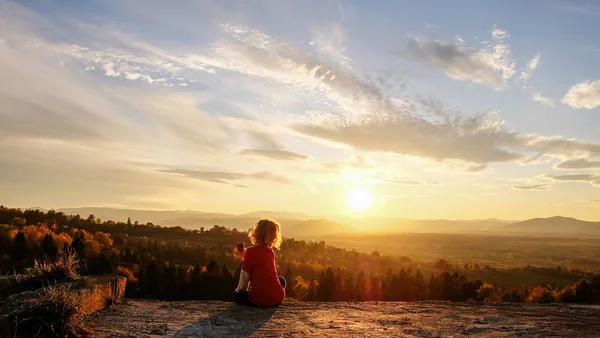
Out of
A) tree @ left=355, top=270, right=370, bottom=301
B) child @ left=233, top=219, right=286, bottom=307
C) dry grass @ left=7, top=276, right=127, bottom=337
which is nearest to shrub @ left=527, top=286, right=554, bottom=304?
tree @ left=355, top=270, right=370, bottom=301

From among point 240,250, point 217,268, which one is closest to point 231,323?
point 240,250

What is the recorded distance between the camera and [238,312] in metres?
8.46

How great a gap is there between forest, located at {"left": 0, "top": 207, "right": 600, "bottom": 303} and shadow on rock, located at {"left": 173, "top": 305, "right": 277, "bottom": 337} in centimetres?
331

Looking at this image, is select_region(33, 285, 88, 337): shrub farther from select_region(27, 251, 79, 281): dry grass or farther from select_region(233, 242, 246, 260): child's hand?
select_region(233, 242, 246, 260): child's hand

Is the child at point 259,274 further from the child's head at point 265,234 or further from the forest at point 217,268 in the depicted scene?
the forest at point 217,268

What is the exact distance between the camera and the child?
8867 millimetres

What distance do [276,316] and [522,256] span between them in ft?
692

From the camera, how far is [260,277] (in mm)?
8859

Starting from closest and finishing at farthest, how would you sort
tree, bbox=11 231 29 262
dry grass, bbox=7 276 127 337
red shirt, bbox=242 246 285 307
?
1. dry grass, bbox=7 276 127 337
2. red shirt, bbox=242 246 285 307
3. tree, bbox=11 231 29 262

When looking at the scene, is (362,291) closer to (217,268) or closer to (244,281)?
(217,268)

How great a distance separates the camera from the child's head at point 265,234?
911 centimetres

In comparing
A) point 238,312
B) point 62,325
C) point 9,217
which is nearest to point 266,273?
point 238,312

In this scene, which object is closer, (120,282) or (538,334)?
(538,334)

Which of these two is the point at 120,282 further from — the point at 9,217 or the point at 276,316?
the point at 9,217
